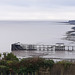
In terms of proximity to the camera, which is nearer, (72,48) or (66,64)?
(66,64)

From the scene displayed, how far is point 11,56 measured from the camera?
59.3 feet

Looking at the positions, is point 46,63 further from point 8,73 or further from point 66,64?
point 8,73

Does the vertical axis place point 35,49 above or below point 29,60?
below

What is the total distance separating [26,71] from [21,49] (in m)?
23.8

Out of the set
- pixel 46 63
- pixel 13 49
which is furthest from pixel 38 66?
pixel 13 49

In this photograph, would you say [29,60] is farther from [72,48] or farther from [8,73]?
[72,48]

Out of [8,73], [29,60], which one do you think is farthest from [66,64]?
[8,73]

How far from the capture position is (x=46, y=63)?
16109 mm

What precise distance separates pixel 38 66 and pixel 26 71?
2.25 feet

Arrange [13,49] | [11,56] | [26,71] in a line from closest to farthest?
[26,71]
[11,56]
[13,49]

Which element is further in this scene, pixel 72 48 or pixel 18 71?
pixel 72 48

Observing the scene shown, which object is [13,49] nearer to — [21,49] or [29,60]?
[21,49]

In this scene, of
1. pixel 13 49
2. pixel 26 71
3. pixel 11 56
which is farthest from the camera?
pixel 13 49

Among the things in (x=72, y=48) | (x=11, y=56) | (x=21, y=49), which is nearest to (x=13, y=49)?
(x=21, y=49)
